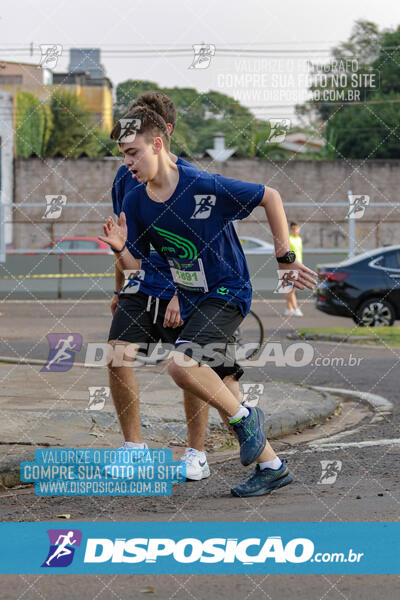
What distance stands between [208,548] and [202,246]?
5.81ft

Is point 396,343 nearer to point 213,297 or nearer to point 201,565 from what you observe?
point 213,297

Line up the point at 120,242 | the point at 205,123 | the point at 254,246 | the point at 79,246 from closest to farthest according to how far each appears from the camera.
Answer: the point at 120,242 → the point at 79,246 → the point at 254,246 → the point at 205,123

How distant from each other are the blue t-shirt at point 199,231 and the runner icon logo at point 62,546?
156cm

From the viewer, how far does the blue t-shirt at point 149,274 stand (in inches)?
239

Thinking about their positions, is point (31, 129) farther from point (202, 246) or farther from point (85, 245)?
point (202, 246)

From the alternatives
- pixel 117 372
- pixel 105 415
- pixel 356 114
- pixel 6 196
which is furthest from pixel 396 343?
pixel 356 114

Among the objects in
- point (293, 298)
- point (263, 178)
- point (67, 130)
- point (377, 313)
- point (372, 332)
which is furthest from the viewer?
point (67, 130)

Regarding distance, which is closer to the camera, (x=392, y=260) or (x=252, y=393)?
(x=252, y=393)

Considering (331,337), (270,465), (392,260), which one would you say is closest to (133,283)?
(270,465)

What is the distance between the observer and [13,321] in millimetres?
17984

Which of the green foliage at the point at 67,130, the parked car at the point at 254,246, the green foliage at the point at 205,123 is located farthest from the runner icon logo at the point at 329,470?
the green foliage at the point at 67,130

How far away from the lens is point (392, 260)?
17.0m

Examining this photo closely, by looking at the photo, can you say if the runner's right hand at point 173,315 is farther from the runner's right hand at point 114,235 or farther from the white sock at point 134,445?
the white sock at point 134,445

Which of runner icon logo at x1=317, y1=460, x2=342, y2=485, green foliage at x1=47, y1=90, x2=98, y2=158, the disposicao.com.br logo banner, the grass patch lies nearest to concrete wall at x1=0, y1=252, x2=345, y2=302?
the grass patch
